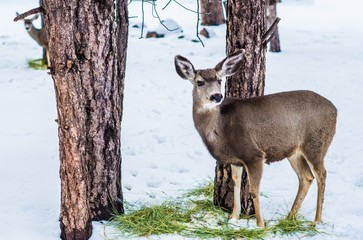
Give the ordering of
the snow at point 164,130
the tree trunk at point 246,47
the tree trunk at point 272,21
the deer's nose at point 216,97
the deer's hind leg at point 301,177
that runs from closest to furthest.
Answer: the deer's nose at point 216,97 < the tree trunk at point 246,47 < the deer's hind leg at point 301,177 < the snow at point 164,130 < the tree trunk at point 272,21

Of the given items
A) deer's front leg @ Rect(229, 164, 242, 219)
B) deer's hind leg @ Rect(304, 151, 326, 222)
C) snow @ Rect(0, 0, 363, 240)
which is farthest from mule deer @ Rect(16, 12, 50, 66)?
deer's hind leg @ Rect(304, 151, 326, 222)

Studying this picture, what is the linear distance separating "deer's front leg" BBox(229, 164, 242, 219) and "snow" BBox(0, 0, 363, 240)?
0.43 metres

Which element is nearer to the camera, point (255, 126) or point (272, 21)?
point (255, 126)

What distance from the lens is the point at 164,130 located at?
31.6ft

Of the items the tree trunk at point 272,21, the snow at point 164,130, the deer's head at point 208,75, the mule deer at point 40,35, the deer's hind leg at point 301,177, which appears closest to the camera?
the deer's head at point 208,75

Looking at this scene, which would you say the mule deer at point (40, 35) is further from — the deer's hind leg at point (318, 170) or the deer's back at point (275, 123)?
the deer's hind leg at point (318, 170)

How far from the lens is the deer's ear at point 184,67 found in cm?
552

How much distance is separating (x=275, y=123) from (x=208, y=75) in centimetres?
82

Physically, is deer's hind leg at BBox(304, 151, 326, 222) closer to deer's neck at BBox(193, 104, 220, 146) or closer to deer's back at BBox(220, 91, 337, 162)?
deer's back at BBox(220, 91, 337, 162)

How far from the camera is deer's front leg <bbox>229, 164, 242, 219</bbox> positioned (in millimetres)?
5977

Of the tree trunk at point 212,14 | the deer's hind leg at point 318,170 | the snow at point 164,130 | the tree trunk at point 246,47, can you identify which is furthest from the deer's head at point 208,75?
the tree trunk at point 212,14

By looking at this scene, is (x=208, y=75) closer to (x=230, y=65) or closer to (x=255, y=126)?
(x=230, y=65)

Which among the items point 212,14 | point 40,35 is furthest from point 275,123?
point 212,14

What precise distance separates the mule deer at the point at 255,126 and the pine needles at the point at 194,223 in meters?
0.18
